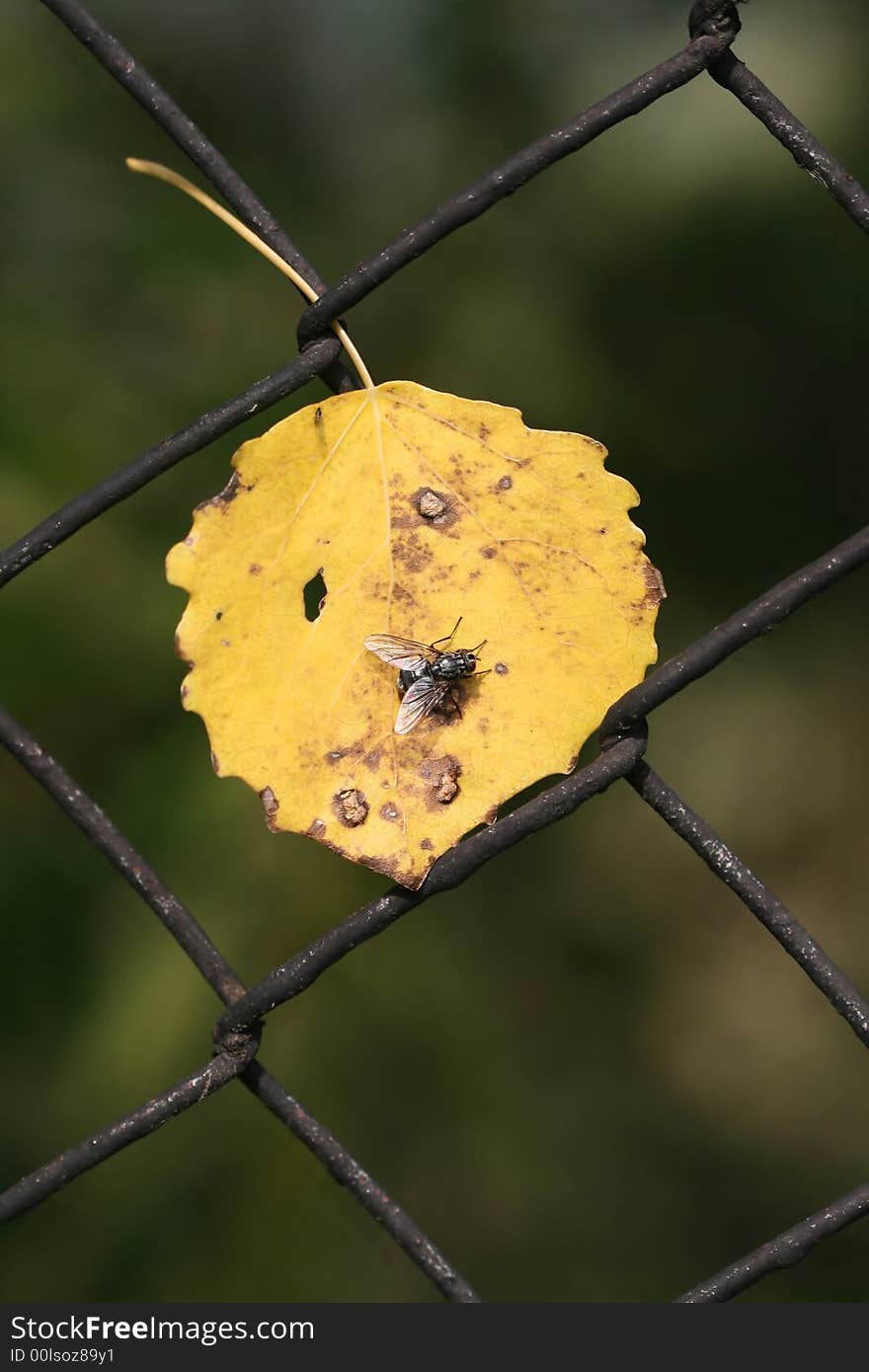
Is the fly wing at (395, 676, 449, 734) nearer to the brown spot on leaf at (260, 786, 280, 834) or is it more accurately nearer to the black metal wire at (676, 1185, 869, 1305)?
the brown spot on leaf at (260, 786, 280, 834)

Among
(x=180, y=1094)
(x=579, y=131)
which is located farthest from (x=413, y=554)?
(x=180, y=1094)

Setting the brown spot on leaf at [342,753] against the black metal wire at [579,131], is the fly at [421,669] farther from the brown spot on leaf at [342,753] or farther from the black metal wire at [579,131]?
the black metal wire at [579,131]

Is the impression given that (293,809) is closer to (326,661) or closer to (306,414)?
(326,661)

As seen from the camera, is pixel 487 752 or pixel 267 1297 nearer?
pixel 487 752

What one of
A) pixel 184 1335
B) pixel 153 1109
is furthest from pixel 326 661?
pixel 184 1335

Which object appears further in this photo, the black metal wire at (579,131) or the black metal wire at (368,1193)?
the black metal wire at (368,1193)

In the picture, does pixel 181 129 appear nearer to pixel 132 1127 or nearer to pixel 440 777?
pixel 440 777

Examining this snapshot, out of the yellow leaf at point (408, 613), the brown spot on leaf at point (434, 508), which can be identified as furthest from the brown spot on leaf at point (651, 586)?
the brown spot on leaf at point (434, 508)

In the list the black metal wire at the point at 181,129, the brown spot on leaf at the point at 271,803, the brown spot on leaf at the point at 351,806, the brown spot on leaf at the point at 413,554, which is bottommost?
the brown spot on leaf at the point at 351,806

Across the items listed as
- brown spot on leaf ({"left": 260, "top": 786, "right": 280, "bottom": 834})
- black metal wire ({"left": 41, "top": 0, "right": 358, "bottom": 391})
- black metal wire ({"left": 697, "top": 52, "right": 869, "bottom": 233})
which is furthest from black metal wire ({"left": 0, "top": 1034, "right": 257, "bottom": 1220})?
black metal wire ({"left": 697, "top": 52, "right": 869, "bottom": 233})
